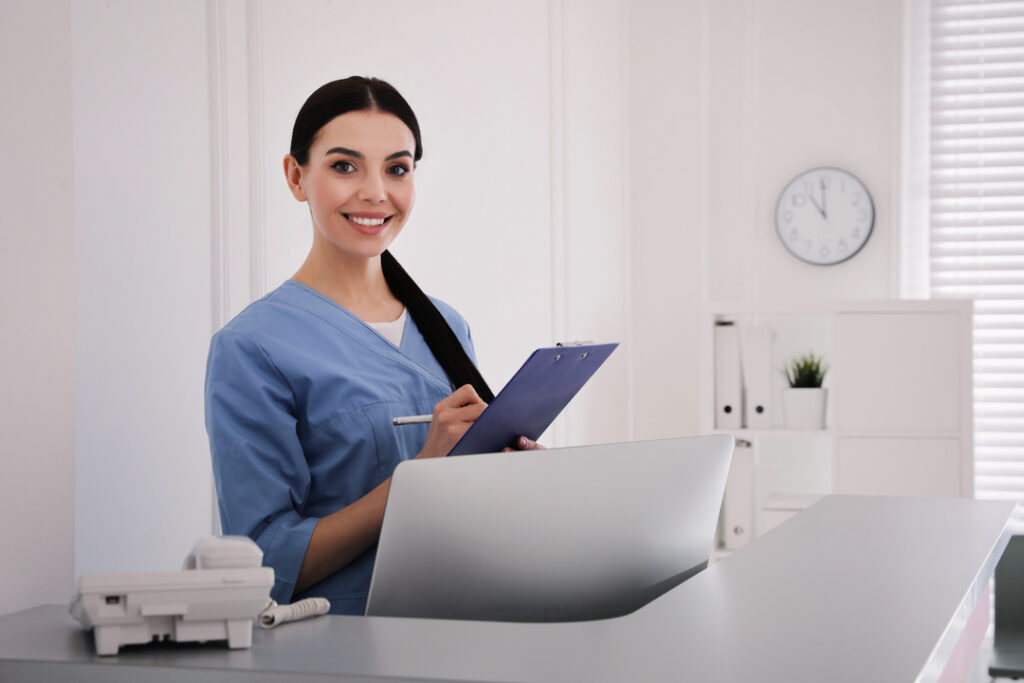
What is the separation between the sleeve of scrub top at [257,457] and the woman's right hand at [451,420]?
0.17 m

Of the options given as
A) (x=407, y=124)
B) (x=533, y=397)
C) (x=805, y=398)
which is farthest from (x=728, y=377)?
(x=533, y=397)

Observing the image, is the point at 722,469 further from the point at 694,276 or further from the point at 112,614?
the point at 694,276

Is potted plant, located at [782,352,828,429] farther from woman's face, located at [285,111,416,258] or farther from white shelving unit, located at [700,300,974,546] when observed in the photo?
woman's face, located at [285,111,416,258]

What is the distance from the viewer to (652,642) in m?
0.82

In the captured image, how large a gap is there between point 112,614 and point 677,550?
57 centimetres

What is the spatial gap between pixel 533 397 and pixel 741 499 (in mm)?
2912

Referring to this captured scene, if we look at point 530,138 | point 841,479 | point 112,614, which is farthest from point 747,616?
point 841,479

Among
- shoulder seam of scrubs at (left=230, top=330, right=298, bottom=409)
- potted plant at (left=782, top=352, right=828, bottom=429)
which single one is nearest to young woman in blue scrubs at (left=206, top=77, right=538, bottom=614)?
shoulder seam of scrubs at (left=230, top=330, right=298, bottom=409)

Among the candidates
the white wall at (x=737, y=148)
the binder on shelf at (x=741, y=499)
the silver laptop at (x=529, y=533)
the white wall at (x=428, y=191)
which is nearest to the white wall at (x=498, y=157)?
the white wall at (x=428, y=191)

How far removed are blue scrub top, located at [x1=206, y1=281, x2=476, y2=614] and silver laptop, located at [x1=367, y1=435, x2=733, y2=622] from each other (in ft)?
1.33

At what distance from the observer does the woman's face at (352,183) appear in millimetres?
1658

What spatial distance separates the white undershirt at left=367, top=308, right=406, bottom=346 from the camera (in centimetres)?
161

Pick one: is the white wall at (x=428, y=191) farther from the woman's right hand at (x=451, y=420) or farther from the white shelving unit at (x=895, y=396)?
the white shelving unit at (x=895, y=396)

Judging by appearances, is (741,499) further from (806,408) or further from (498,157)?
(498,157)
